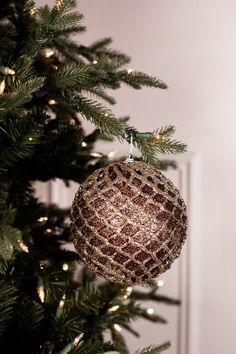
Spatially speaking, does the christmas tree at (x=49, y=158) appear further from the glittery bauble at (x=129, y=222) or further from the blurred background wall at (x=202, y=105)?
the blurred background wall at (x=202, y=105)

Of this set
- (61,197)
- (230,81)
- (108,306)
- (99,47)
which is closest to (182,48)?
(230,81)

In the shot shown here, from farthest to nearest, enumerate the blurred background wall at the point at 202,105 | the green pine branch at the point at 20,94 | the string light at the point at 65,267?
the blurred background wall at the point at 202,105 → the string light at the point at 65,267 → the green pine branch at the point at 20,94

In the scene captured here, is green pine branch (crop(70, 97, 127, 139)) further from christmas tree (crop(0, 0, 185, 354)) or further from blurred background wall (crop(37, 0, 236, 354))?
blurred background wall (crop(37, 0, 236, 354))

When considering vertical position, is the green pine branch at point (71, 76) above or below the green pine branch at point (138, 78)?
below

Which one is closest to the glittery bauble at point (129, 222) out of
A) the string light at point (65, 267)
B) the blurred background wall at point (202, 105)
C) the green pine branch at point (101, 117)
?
the green pine branch at point (101, 117)

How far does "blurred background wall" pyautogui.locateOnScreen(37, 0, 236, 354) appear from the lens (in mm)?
1189

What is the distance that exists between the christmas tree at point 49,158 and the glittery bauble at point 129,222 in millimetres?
71

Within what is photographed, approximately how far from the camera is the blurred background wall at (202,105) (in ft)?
3.90

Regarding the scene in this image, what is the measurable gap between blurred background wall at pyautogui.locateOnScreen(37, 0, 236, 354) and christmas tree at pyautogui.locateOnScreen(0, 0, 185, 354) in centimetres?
32

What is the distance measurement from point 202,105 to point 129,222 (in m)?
0.80

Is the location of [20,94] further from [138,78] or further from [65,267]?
[65,267]

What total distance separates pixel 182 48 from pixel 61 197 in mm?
568

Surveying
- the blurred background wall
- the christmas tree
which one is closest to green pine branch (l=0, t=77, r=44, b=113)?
the christmas tree

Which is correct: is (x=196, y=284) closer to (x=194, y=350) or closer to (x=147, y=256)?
(x=194, y=350)
